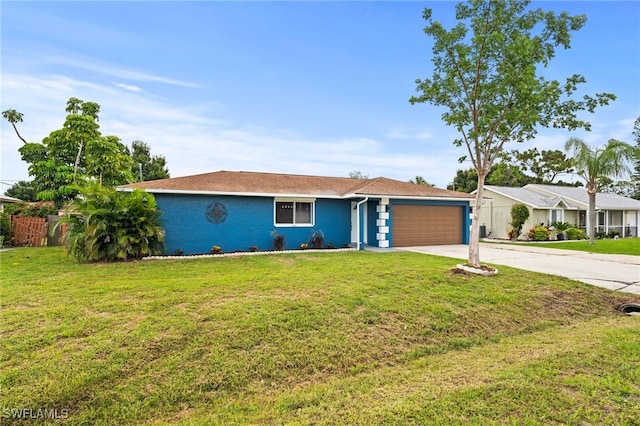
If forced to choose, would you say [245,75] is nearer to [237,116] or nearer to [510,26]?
[237,116]

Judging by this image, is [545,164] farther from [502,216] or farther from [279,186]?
[279,186]

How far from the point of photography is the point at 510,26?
25.6ft

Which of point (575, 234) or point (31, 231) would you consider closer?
point (31, 231)

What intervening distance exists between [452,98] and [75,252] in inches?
453

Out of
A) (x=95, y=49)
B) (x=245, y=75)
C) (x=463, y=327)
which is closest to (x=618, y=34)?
(x=463, y=327)

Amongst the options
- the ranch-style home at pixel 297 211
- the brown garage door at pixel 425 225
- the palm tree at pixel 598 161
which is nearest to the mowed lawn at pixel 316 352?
Result: the ranch-style home at pixel 297 211

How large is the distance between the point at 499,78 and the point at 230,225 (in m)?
9.99

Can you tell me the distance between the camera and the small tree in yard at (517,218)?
21.1 metres

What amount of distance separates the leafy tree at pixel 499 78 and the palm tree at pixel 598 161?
44.6 feet

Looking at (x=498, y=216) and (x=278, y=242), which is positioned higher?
(x=498, y=216)

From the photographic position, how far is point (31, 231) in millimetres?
15664

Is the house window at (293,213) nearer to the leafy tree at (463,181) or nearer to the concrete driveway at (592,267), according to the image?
the concrete driveway at (592,267)

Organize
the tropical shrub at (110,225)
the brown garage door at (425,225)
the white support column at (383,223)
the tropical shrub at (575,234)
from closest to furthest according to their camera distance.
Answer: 1. the tropical shrub at (110,225)
2. the white support column at (383,223)
3. the brown garage door at (425,225)
4. the tropical shrub at (575,234)

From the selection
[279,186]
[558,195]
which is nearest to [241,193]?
[279,186]
